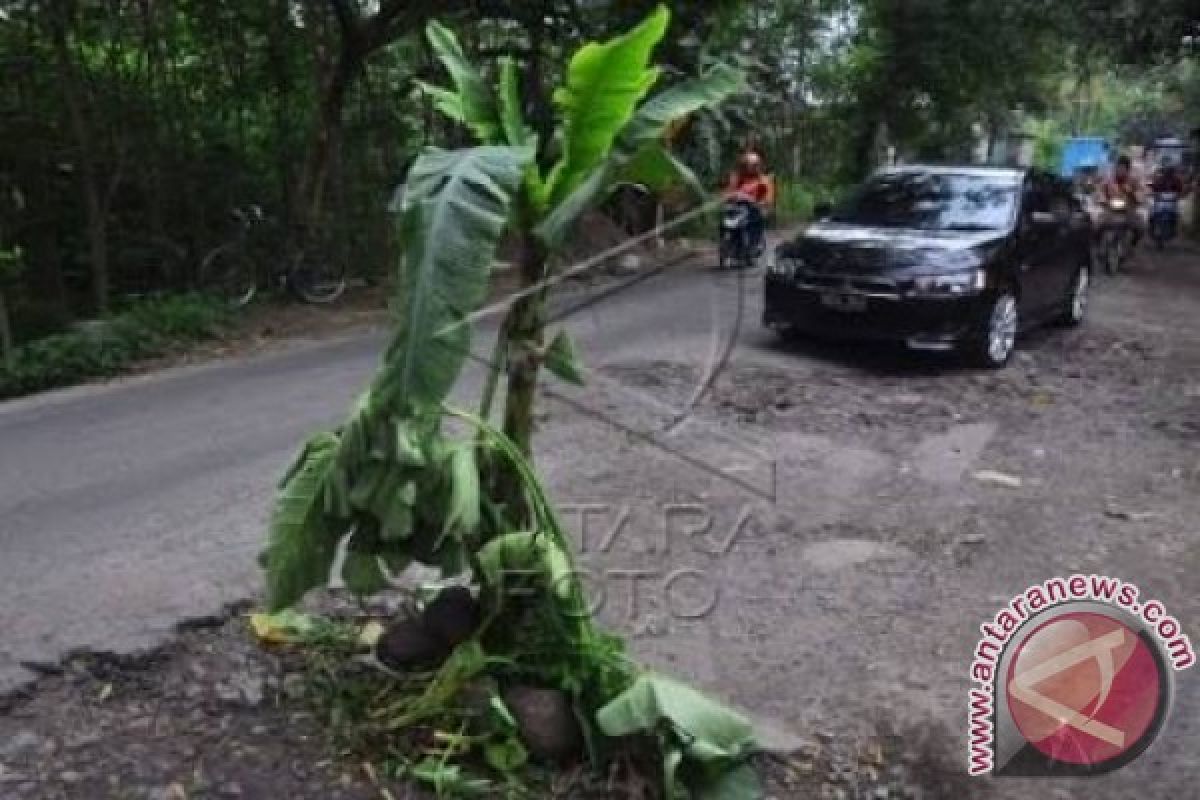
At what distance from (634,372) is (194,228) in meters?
5.30

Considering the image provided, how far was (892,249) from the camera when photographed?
393 inches

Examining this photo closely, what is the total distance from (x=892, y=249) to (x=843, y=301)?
566 millimetres

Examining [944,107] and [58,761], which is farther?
[944,107]

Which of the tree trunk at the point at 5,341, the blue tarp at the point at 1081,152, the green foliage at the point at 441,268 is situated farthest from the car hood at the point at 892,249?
the blue tarp at the point at 1081,152

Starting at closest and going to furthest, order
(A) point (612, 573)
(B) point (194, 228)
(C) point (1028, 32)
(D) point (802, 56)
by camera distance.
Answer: (A) point (612, 573), (B) point (194, 228), (C) point (1028, 32), (D) point (802, 56)

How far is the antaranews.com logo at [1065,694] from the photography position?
4129mm

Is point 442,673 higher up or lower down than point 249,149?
lower down

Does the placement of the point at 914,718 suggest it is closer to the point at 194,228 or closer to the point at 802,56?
the point at 194,228

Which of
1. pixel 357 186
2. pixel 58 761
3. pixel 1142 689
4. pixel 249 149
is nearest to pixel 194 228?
pixel 249 149

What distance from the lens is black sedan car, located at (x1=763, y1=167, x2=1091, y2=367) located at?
32.2 ft

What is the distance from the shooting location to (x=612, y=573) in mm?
5371

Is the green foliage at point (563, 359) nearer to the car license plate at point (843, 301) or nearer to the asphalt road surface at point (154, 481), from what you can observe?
the asphalt road surface at point (154, 481)

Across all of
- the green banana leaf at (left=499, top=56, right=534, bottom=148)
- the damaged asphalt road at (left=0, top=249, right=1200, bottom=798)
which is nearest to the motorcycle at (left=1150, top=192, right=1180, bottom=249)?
the damaged asphalt road at (left=0, top=249, right=1200, bottom=798)

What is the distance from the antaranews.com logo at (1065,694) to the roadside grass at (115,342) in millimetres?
7504
